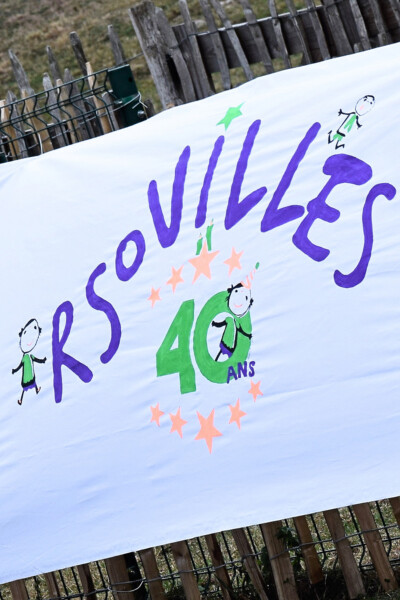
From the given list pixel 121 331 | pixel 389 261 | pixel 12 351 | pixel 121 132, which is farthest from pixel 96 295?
pixel 389 261

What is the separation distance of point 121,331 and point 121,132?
0.97m

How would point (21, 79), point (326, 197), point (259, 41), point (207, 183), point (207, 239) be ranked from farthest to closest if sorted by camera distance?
point (21, 79) < point (259, 41) < point (207, 183) < point (207, 239) < point (326, 197)

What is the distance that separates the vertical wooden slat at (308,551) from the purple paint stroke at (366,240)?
1.00 meters

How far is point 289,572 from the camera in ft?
11.6

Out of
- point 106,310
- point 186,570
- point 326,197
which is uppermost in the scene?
point 326,197

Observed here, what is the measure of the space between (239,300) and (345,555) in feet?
3.51

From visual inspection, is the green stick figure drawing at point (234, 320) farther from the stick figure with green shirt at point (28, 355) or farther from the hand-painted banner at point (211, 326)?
the stick figure with green shirt at point (28, 355)

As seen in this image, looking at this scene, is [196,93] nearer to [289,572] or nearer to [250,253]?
[250,253]

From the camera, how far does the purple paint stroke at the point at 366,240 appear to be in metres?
3.10

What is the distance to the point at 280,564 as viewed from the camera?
354 cm

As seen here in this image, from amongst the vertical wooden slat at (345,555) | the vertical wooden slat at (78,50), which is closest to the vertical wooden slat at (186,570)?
the vertical wooden slat at (345,555)

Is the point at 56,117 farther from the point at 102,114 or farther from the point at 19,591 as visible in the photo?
the point at 19,591

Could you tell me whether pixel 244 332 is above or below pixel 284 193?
below

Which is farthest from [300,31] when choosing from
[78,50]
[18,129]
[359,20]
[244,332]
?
[244,332]
